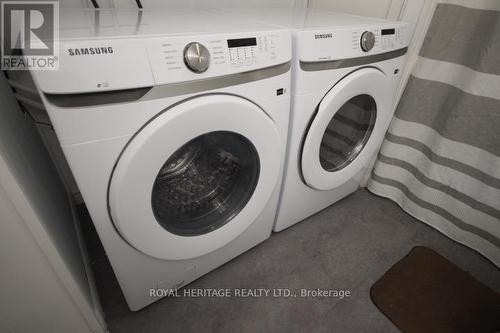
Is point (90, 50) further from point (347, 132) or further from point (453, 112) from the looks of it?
point (453, 112)

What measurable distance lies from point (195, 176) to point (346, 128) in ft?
2.15

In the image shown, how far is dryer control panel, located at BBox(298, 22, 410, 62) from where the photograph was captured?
2.36ft

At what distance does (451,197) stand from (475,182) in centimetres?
12

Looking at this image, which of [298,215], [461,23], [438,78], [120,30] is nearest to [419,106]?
[438,78]

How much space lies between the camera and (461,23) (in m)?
0.92

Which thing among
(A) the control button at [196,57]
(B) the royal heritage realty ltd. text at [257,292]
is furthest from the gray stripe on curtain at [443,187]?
(A) the control button at [196,57]

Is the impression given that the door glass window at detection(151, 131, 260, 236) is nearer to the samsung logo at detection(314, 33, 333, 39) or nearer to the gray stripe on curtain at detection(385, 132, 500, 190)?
the samsung logo at detection(314, 33, 333, 39)

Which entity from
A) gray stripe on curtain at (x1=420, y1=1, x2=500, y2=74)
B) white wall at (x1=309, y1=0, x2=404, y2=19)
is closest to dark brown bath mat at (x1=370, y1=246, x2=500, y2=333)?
gray stripe on curtain at (x1=420, y1=1, x2=500, y2=74)

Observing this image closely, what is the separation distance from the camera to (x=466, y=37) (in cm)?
92

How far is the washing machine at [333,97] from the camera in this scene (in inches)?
29.9

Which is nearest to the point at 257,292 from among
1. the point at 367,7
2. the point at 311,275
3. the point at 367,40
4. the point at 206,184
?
the point at 311,275

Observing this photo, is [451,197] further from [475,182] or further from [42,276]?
[42,276]

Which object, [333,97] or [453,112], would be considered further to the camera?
[453,112]

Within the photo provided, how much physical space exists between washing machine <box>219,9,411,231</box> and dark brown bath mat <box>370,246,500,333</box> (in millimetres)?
436
